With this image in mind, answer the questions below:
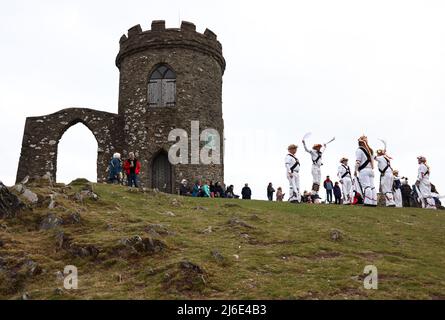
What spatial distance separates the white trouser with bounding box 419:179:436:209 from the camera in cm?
2455

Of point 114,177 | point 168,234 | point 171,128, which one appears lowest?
point 168,234

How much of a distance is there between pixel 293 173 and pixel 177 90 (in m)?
11.8

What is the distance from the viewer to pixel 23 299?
941 centimetres

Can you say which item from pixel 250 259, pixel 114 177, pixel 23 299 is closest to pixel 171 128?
pixel 114 177

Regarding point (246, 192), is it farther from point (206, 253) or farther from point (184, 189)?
point (206, 253)

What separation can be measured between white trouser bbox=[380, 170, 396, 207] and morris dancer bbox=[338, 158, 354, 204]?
5.42 feet

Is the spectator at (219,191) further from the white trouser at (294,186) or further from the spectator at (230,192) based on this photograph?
the white trouser at (294,186)

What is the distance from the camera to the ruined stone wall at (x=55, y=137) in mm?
29828

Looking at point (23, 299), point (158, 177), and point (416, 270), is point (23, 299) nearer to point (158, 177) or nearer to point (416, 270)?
point (416, 270)

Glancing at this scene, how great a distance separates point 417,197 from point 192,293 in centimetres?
2029

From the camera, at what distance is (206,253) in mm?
11812

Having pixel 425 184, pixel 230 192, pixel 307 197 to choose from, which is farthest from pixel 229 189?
pixel 425 184

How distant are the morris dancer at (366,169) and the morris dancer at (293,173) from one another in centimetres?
251

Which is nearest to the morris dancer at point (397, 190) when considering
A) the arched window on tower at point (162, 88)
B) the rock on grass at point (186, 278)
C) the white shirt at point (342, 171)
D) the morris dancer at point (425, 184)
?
the morris dancer at point (425, 184)
